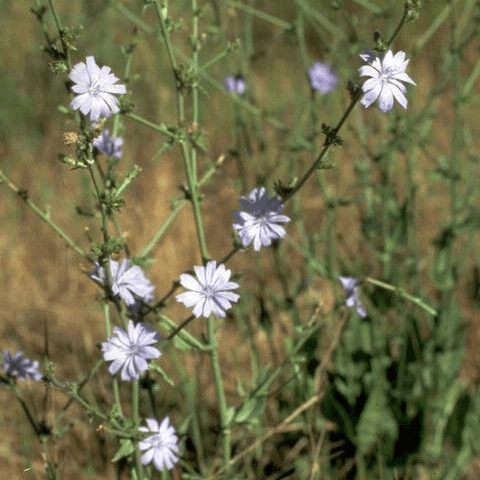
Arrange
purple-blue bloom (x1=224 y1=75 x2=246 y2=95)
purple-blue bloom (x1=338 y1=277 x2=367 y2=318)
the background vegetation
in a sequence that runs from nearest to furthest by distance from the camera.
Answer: purple-blue bloom (x1=338 y1=277 x2=367 y2=318), the background vegetation, purple-blue bloom (x1=224 y1=75 x2=246 y2=95)

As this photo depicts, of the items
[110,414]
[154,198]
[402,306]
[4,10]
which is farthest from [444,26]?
[110,414]

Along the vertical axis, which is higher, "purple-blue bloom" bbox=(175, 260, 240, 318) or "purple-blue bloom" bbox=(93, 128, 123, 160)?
"purple-blue bloom" bbox=(93, 128, 123, 160)

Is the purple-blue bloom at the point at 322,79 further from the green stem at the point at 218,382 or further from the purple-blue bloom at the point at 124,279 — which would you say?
the purple-blue bloom at the point at 124,279

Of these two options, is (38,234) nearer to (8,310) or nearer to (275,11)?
(8,310)

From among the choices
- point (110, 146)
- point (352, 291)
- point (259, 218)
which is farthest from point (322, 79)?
point (259, 218)

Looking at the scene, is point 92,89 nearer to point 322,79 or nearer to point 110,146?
point 110,146

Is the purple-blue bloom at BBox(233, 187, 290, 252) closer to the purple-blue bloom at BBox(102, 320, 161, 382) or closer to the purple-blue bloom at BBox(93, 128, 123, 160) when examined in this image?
the purple-blue bloom at BBox(102, 320, 161, 382)

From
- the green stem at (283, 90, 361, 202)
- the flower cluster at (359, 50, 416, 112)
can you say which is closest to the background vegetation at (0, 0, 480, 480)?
the green stem at (283, 90, 361, 202)
